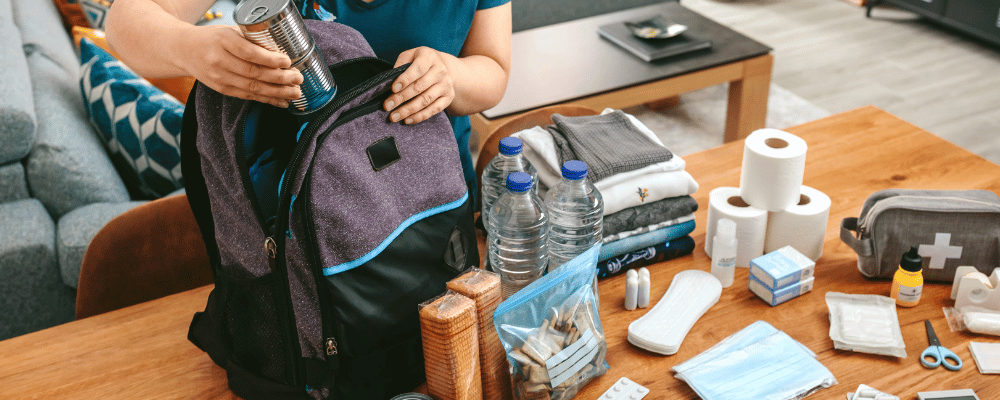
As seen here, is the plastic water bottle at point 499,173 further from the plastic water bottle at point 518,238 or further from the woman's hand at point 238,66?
the woman's hand at point 238,66

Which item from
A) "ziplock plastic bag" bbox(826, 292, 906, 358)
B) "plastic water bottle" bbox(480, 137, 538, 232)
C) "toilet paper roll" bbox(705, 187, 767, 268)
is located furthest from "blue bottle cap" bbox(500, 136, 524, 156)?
"ziplock plastic bag" bbox(826, 292, 906, 358)

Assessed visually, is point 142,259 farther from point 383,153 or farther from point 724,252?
point 724,252

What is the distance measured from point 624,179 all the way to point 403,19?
41cm

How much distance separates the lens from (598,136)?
3.75 ft

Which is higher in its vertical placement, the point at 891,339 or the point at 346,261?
the point at 346,261

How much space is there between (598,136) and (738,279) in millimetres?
314

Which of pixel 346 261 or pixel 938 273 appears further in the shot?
pixel 938 273

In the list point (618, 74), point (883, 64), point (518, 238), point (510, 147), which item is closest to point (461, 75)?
point (510, 147)

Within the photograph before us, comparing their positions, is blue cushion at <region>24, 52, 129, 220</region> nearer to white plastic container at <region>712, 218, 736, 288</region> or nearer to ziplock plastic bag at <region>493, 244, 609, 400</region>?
ziplock plastic bag at <region>493, 244, 609, 400</region>

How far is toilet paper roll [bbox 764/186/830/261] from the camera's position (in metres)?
1.08

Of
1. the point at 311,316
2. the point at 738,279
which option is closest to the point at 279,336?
the point at 311,316

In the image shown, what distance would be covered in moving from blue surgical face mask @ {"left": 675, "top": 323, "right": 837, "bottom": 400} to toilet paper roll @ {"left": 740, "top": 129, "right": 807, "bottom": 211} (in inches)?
9.1

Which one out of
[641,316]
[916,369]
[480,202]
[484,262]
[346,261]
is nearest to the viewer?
[346,261]

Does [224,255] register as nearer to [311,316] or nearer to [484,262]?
[311,316]
